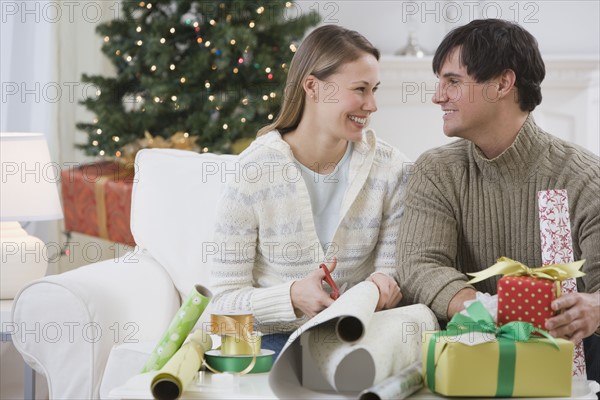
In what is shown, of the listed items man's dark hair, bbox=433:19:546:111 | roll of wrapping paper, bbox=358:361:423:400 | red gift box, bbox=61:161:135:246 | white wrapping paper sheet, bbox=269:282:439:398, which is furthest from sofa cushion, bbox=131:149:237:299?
red gift box, bbox=61:161:135:246

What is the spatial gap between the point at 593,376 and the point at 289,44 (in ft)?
6.90

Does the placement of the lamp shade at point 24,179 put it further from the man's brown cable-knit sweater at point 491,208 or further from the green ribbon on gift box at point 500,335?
the green ribbon on gift box at point 500,335

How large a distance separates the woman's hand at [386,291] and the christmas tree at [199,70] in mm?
1801

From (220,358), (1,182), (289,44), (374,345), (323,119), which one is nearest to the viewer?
(374,345)

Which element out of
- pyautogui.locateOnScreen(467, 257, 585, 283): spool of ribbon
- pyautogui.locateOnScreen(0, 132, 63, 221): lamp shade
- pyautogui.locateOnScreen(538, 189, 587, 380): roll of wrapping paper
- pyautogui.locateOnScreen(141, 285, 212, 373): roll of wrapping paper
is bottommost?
pyautogui.locateOnScreen(141, 285, 212, 373): roll of wrapping paper

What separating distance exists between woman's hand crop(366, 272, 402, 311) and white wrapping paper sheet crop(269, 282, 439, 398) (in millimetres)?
261

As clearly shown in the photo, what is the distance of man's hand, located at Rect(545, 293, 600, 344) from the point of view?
1.49 meters

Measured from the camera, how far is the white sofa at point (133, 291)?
2000mm

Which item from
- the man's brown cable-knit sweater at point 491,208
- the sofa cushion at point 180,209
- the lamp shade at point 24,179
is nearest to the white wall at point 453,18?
the lamp shade at point 24,179

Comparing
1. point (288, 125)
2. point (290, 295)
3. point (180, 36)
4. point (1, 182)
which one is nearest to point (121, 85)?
point (180, 36)

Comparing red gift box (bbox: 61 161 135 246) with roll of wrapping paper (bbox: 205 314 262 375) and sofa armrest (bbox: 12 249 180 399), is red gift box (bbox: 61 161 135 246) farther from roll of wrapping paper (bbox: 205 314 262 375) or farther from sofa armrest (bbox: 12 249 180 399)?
roll of wrapping paper (bbox: 205 314 262 375)

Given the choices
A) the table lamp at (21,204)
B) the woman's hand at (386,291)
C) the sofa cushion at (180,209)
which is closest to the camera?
the woman's hand at (386,291)

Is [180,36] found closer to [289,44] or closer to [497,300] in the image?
[289,44]

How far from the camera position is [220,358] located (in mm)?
1537
